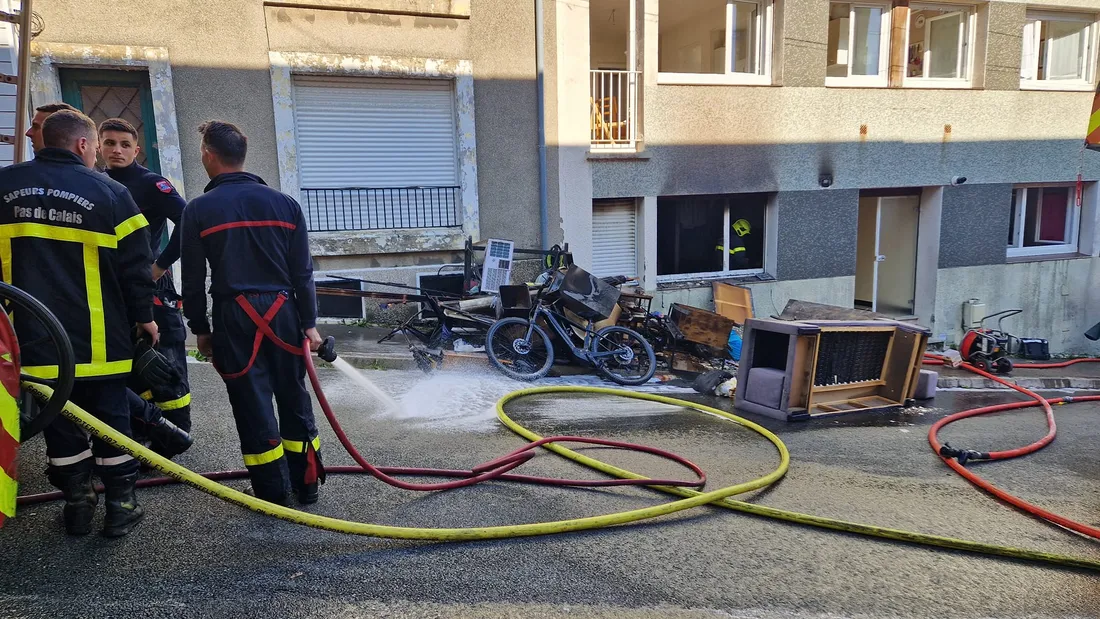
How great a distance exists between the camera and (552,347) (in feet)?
23.7

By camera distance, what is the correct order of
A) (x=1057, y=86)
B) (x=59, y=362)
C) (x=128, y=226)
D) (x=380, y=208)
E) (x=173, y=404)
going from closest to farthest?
(x=59, y=362), (x=128, y=226), (x=173, y=404), (x=380, y=208), (x=1057, y=86)

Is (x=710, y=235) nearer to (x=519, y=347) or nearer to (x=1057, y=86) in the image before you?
(x=519, y=347)

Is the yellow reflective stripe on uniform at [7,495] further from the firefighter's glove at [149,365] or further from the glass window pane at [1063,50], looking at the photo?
the glass window pane at [1063,50]

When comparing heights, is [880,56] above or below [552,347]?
above

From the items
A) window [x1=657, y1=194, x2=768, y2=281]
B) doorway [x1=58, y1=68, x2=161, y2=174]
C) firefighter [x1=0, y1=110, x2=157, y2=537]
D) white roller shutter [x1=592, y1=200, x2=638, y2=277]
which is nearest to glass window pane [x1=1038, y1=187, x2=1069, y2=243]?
window [x1=657, y1=194, x2=768, y2=281]

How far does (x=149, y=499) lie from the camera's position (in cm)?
332

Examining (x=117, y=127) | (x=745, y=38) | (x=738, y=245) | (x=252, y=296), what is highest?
(x=745, y=38)

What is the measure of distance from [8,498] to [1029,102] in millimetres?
14717

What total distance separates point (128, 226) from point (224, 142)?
56 cm

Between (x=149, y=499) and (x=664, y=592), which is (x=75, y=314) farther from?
(x=664, y=592)

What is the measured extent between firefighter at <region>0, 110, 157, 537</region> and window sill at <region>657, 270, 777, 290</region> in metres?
8.14

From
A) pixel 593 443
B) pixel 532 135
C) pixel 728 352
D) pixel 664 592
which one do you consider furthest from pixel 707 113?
pixel 664 592

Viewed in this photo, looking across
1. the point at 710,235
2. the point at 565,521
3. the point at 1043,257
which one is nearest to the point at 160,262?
the point at 565,521

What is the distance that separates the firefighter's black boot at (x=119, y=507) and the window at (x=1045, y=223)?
47.4 feet
